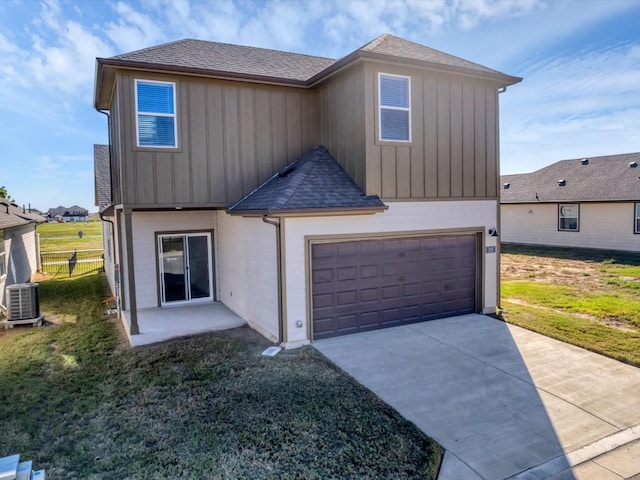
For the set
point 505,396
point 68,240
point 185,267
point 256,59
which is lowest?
point 505,396

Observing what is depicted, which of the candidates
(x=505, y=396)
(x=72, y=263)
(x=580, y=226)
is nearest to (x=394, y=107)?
(x=505, y=396)

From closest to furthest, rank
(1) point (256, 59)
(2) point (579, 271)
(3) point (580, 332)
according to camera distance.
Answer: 1. (3) point (580, 332)
2. (1) point (256, 59)
3. (2) point (579, 271)

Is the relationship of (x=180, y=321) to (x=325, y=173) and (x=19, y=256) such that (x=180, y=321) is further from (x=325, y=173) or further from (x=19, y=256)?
(x=19, y=256)

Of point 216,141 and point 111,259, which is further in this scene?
point 111,259

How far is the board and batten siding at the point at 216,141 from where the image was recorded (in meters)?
8.94

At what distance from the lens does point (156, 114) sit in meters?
9.11

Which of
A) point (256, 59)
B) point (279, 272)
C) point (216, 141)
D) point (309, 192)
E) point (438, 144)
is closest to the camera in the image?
point (279, 272)

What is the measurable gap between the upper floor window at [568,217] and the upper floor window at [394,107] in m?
17.6

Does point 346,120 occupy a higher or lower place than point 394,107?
lower

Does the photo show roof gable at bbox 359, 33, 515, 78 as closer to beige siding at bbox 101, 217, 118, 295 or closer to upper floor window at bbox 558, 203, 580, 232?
beige siding at bbox 101, 217, 118, 295

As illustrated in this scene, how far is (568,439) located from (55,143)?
141 ft

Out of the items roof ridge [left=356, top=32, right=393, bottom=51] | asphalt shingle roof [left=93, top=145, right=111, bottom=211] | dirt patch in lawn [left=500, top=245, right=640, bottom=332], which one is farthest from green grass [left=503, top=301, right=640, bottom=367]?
asphalt shingle roof [left=93, top=145, right=111, bottom=211]

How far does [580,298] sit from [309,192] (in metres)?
8.49

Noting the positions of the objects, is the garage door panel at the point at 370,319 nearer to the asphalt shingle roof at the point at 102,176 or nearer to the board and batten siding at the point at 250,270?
the board and batten siding at the point at 250,270
